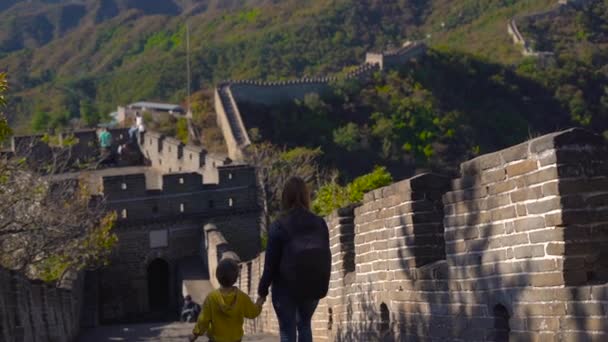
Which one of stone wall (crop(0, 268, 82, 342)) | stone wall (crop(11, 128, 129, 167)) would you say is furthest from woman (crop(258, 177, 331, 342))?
stone wall (crop(11, 128, 129, 167))

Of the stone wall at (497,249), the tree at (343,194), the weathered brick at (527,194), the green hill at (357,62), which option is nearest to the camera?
the stone wall at (497,249)

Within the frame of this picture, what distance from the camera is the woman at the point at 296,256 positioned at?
28.3 feet

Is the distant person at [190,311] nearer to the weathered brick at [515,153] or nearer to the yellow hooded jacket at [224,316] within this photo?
the yellow hooded jacket at [224,316]

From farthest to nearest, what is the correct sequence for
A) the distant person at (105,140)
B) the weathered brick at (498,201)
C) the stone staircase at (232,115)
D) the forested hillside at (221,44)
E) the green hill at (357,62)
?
the forested hillside at (221,44) < the green hill at (357,62) < the stone staircase at (232,115) < the distant person at (105,140) < the weathered brick at (498,201)

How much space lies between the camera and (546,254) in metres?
7.11

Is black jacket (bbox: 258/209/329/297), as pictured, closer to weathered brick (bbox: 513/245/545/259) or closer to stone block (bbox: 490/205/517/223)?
stone block (bbox: 490/205/517/223)

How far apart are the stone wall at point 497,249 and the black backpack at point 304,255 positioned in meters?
0.81

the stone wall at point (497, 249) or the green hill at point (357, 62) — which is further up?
the green hill at point (357, 62)

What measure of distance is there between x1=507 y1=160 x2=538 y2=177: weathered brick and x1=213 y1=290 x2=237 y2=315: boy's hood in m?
2.20

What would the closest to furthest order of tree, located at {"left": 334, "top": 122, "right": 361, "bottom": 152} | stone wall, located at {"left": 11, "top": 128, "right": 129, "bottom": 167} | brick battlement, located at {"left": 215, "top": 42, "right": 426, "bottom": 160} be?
stone wall, located at {"left": 11, "top": 128, "right": 129, "bottom": 167} < brick battlement, located at {"left": 215, "top": 42, "right": 426, "bottom": 160} < tree, located at {"left": 334, "top": 122, "right": 361, "bottom": 152}

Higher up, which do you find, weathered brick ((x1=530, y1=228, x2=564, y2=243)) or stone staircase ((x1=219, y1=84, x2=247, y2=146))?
stone staircase ((x1=219, y1=84, x2=247, y2=146))

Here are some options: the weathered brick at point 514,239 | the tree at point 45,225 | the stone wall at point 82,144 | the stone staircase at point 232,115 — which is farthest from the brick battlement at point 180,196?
the weathered brick at point 514,239

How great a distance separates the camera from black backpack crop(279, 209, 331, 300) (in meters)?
8.61

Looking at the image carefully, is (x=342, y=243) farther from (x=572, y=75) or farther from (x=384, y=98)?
(x=572, y=75)
